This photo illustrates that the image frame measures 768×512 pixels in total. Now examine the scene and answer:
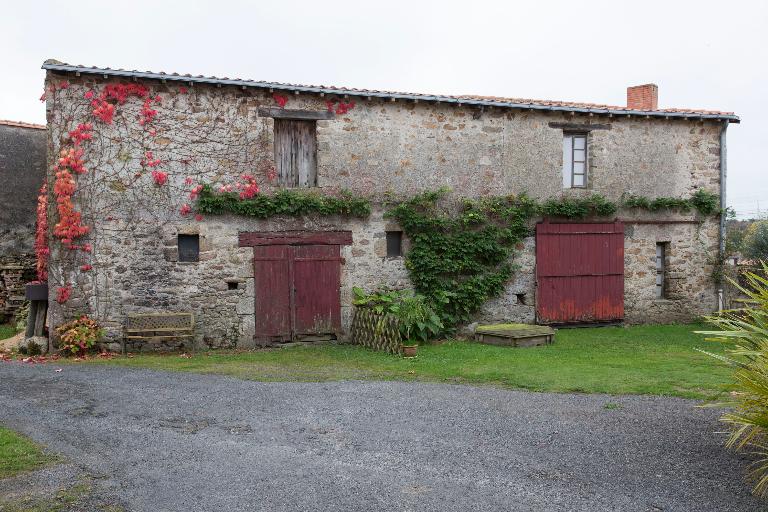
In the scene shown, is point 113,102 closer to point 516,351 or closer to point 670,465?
point 516,351

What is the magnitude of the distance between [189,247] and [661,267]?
10.2m

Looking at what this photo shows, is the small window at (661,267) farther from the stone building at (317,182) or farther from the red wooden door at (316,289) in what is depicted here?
the red wooden door at (316,289)

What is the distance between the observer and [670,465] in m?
5.04

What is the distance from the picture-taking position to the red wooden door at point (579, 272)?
43.0 ft

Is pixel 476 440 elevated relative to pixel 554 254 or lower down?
lower down

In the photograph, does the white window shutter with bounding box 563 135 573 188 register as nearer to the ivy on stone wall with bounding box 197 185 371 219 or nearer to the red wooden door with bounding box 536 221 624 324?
the red wooden door with bounding box 536 221 624 324

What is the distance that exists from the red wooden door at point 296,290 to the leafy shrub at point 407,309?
0.55 metres

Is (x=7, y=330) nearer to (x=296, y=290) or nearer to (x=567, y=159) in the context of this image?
(x=296, y=290)

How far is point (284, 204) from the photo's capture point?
1126 centimetres

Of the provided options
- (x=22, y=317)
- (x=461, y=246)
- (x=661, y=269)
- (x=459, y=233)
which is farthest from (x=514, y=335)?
(x=22, y=317)

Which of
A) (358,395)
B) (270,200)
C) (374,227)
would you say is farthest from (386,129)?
(358,395)

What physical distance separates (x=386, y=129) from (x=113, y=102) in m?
4.87

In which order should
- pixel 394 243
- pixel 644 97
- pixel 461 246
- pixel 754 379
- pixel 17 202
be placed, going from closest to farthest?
pixel 754 379, pixel 394 243, pixel 461 246, pixel 17 202, pixel 644 97

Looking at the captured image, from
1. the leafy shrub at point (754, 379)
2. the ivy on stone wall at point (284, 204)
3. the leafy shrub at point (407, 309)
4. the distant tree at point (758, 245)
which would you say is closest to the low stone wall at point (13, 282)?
the ivy on stone wall at point (284, 204)
